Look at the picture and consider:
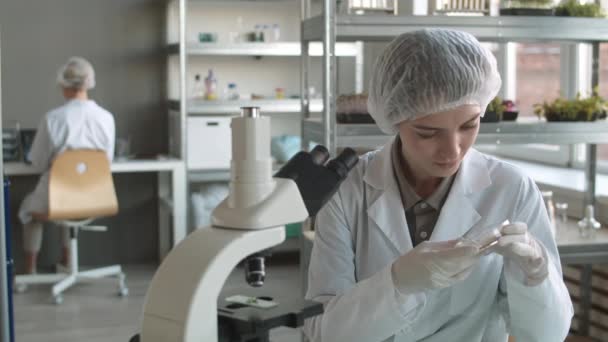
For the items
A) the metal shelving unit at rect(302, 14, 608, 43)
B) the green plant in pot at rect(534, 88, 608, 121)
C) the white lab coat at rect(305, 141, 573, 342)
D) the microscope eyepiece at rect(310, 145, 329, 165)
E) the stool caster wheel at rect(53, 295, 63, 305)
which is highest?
the metal shelving unit at rect(302, 14, 608, 43)

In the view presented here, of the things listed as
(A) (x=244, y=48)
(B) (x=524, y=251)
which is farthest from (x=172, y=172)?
(B) (x=524, y=251)

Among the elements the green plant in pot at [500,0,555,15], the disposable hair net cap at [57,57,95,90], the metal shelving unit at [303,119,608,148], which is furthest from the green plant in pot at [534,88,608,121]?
the disposable hair net cap at [57,57,95,90]

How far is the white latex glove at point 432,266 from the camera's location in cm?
134

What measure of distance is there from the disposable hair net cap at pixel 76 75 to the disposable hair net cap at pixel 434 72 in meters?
3.71

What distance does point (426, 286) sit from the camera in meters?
1.40

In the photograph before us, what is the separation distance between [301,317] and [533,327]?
61cm

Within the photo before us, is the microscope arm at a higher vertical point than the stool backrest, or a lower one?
higher

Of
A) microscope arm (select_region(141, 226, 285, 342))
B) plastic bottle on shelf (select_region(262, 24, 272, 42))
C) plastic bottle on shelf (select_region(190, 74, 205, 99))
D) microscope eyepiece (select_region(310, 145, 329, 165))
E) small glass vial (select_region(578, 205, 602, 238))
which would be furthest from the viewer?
plastic bottle on shelf (select_region(190, 74, 205, 99))

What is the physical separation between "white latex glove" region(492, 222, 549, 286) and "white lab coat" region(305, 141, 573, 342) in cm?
8

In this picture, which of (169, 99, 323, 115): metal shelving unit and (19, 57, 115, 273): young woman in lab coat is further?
(169, 99, 323, 115): metal shelving unit

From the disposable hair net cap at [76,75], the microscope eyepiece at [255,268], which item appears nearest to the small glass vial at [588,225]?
the microscope eyepiece at [255,268]

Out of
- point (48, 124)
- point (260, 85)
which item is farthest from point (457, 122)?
point (260, 85)

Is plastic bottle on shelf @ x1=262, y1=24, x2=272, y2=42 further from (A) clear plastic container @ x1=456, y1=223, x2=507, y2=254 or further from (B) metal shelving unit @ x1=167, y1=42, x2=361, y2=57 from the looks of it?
(A) clear plastic container @ x1=456, y1=223, x2=507, y2=254

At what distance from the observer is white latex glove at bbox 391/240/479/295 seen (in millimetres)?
1339
